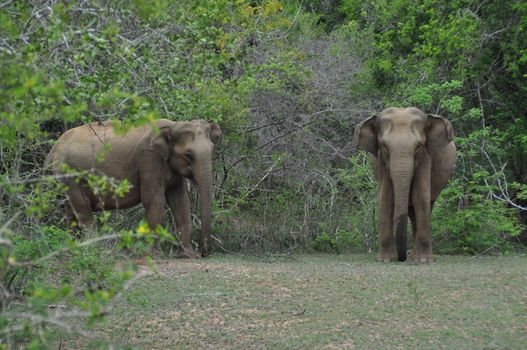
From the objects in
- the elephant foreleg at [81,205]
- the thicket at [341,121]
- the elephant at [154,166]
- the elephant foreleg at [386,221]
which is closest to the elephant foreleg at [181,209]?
the elephant at [154,166]

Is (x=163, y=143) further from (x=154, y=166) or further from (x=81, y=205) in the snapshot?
(x=81, y=205)

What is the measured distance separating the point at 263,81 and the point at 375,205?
295 centimetres

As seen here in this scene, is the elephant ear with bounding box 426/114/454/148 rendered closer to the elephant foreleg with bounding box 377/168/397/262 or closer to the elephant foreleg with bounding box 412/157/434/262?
the elephant foreleg with bounding box 412/157/434/262

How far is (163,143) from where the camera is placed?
13.6m

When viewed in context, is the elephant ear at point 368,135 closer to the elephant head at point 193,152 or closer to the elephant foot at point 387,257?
the elephant foot at point 387,257

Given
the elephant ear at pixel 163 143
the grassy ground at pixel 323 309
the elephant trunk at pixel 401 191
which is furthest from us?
the elephant ear at pixel 163 143

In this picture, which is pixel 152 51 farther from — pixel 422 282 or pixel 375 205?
pixel 375 205

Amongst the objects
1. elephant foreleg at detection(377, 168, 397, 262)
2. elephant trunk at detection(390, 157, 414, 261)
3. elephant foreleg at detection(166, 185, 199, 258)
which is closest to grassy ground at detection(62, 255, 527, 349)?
elephant trunk at detection(390, 157, 414, 261)

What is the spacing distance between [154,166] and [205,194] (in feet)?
3.09

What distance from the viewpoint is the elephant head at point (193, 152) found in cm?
1330

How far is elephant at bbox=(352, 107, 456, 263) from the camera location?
1266 centimetres

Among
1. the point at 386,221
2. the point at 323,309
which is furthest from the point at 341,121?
the point at 323,309

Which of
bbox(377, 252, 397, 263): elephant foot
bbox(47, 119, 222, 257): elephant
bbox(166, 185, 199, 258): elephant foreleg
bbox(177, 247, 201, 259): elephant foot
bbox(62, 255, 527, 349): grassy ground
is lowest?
bbox(377, 252, 397, 263): elephant foot

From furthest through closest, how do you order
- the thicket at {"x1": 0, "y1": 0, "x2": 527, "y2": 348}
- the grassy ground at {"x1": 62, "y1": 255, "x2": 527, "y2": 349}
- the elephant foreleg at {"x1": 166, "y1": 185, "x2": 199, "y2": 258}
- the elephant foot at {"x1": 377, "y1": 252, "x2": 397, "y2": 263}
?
the thicket at {"x1": 0, "y1": 0, "x2": 527, "y2": 348}, the elephant foreleg at {"x1": 166, "y1": 185, "x2": 199, "y2": 258}, the elephant foot at {"x1": 377, "y1": 252, "x2": 397, "y2": 263}, the grassy ground at {"x1": 62, "y1": 255, "x2": 527, "y2": 349}
